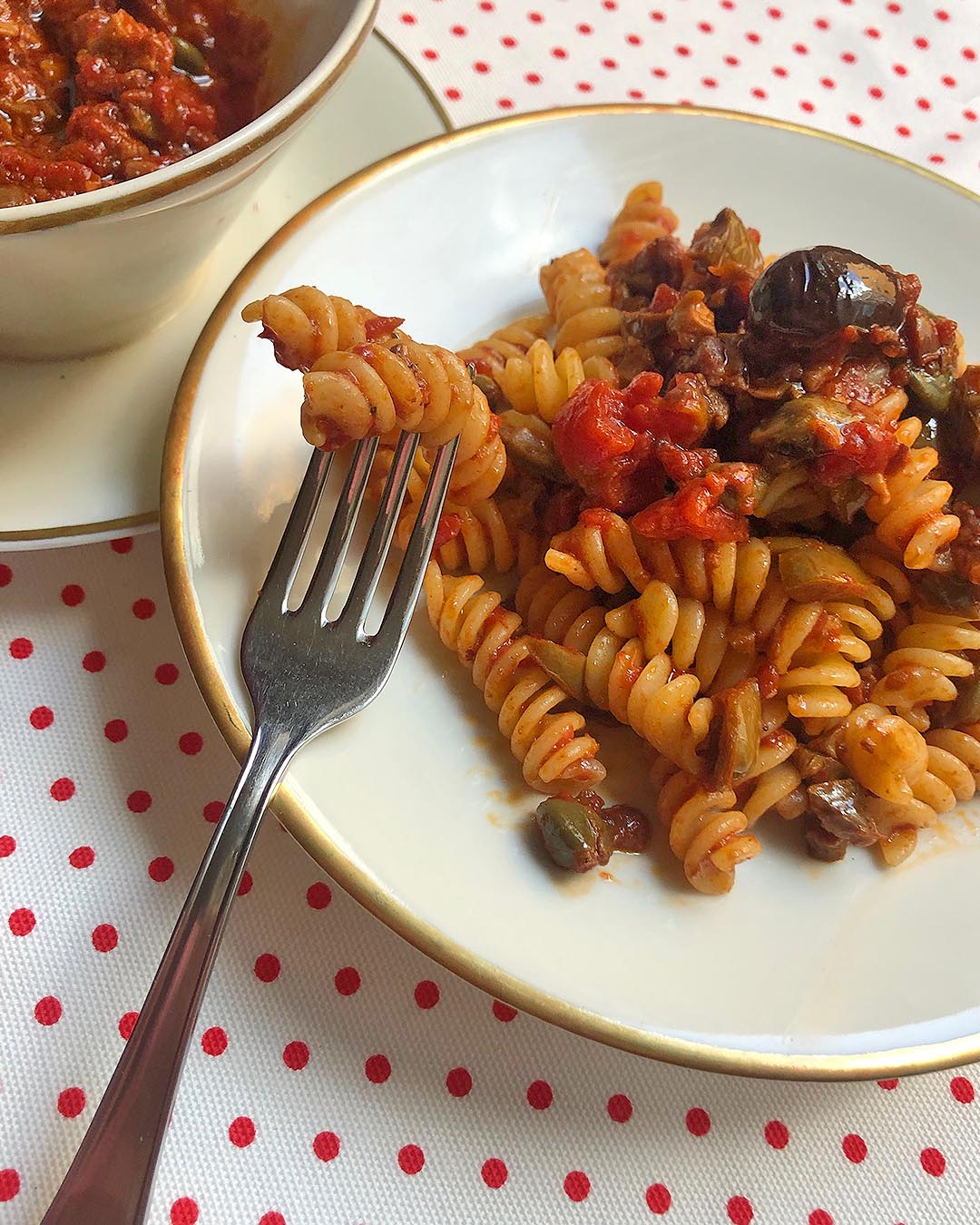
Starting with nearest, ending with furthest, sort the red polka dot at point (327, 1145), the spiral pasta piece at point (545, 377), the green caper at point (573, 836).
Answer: the red polka dot at point (327, 1145), the green caper at point (573, 836), the spiral pasta piece at point (545, 377)

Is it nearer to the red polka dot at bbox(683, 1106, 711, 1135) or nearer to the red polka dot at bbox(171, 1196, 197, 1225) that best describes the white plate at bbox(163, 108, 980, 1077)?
the red polka dot at bbox(683, 1106, 711, 1135)

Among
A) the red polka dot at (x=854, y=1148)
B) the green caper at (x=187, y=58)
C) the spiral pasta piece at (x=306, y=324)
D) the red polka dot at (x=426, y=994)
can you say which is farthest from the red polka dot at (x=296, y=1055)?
the green caper at (x=187, y=58)

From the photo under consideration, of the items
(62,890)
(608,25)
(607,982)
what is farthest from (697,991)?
(608,25)

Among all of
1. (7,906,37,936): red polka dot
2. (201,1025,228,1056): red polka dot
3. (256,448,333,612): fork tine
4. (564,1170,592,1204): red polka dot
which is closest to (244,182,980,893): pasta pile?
(256,448,333,612): fork tine

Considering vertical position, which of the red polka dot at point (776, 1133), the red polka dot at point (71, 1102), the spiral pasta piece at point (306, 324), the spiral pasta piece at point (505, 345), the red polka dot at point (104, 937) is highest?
the spiral pasta piece at point (306, 324)

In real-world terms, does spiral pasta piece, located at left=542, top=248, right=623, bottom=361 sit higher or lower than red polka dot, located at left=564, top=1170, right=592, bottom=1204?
higher

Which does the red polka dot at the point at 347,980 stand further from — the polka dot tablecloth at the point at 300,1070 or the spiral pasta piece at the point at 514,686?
the spiral pasta piece at the point at 514,686

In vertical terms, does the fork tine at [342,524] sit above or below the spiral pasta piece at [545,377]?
below

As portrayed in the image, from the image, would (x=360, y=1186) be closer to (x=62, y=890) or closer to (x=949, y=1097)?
(x=62, y=890)
